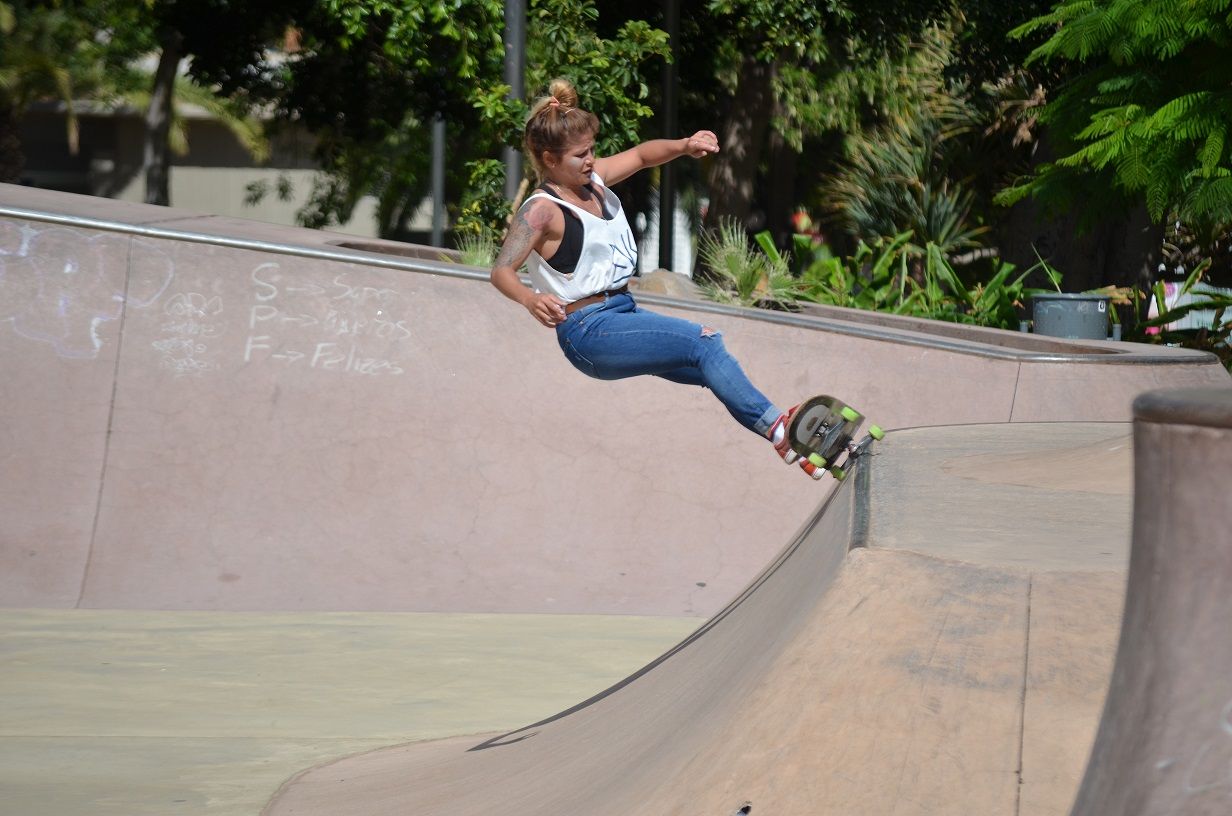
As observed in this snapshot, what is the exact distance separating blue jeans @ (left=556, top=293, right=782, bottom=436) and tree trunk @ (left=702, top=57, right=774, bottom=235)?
14.1 m

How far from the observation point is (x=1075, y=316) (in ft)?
31.7

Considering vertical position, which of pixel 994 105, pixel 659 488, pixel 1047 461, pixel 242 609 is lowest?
pixel 242 609

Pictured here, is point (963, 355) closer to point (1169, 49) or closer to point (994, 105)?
point (1169, 49)

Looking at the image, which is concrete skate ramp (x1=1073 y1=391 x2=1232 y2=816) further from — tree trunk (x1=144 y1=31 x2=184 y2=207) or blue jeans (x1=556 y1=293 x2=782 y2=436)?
tree trunk (x1=144 y1=31 x2=184 y2=207)

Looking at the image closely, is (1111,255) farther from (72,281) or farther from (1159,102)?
(72,281)

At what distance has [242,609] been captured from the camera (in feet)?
24.3

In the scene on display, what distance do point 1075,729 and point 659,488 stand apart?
16.8 feet

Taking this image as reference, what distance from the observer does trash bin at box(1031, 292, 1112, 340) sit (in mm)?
9664

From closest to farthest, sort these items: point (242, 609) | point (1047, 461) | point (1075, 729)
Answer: point (1075, 729)
point (1047, 461)
point (242, 609)

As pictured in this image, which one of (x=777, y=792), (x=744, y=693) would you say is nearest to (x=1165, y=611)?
(x=777, y=792)

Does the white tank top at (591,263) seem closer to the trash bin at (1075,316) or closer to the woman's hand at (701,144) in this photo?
the woman's hand at (701,144)

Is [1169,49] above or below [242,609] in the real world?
above

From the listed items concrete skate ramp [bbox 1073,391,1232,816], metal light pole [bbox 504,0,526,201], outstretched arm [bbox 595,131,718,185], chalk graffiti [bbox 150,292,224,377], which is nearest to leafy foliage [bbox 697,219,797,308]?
metal light pole [bbox 504,0,526,201]

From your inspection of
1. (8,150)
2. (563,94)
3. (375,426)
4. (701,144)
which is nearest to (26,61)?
(8,150)
